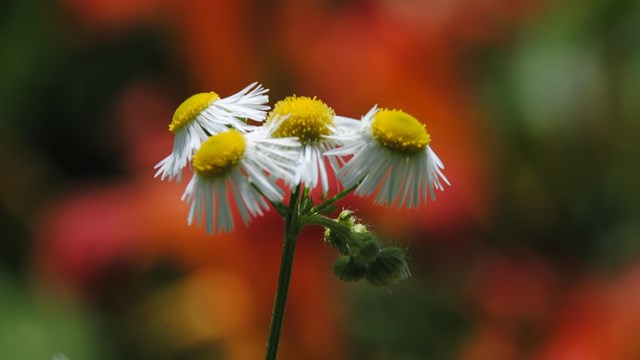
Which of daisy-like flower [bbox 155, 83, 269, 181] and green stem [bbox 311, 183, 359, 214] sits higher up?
daisy-like flower [bbox 155, 83, 269, 181]

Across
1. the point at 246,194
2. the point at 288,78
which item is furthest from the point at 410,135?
→ the point at 288,78

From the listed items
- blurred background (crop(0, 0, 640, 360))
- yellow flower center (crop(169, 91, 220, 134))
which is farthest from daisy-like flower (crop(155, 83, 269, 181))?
blurred background (crop(0, 0, 640, 360))

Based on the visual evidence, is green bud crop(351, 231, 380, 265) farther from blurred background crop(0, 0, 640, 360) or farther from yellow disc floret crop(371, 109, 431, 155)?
blurred background crop(0, 0, 640, 360)

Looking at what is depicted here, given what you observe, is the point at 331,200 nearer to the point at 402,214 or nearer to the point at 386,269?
the point at 386,269

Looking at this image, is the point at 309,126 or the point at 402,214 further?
the point at 402,214

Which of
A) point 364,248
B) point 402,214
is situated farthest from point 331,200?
point 402,214

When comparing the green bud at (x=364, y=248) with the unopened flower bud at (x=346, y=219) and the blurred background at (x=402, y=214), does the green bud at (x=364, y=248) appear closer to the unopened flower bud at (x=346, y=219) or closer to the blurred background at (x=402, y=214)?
the unopened flower bud at (x=346, y=219)
